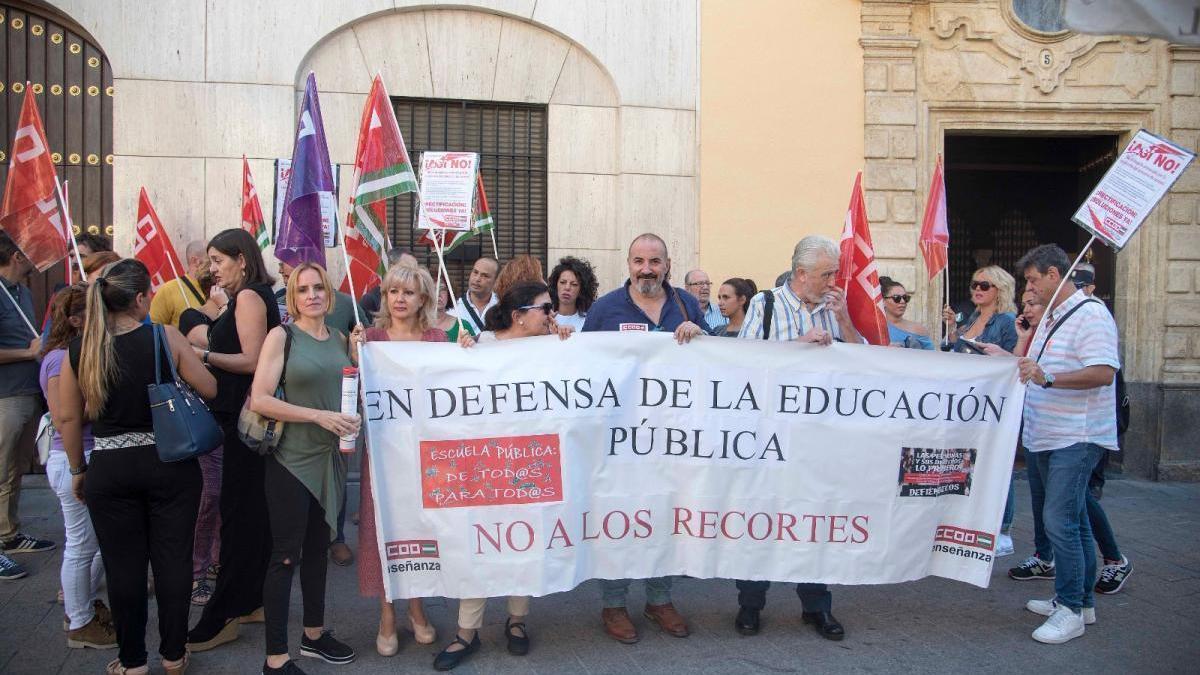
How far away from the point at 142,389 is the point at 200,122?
5293 millimetres

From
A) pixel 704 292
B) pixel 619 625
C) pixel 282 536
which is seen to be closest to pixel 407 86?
pixel 704 292

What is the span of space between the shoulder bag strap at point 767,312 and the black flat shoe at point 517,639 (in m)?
2.00

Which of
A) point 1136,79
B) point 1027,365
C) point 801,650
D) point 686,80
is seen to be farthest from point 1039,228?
point 801,650

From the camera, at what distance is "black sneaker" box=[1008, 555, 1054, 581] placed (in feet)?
20.1

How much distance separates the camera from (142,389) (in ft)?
13.5

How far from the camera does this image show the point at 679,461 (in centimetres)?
480

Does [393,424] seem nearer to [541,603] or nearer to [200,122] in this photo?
[541,603]

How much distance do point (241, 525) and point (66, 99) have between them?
5882 mm

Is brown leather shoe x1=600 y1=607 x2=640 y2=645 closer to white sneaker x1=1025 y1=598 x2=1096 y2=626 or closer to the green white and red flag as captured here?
white sneaker x1=1025 y1=598 x2=1096 y2=626

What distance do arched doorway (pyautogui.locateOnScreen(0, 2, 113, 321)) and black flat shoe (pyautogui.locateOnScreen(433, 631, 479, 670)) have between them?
6.11 meters

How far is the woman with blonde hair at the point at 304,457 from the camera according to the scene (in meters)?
4.30

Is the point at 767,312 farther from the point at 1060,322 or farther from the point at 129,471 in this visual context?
the point at 129,471

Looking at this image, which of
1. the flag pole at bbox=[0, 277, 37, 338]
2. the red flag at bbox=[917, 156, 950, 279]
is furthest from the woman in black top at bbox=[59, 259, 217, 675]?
the red flag at bbox=[917, 156, 950, 279]

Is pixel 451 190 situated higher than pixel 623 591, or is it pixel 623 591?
pixel 451 190
